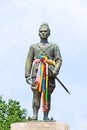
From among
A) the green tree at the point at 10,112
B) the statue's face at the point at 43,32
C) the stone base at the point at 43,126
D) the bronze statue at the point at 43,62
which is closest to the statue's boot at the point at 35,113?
the bronze statue at the point at 43,62

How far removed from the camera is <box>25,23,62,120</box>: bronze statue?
20.5 meters

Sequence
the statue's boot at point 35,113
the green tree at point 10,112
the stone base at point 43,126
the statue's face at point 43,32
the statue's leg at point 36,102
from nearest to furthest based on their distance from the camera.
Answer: the stone base at point 43,126
the statue's boot at point 35,113
the statue's leg at point 36,102
the statue's face at point 43,32
the green tree at point 10,112

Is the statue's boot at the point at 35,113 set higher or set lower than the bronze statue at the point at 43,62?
lower

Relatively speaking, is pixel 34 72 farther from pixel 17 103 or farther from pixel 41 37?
pixel 17 103

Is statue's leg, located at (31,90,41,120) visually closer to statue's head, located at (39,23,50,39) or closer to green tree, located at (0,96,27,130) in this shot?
statue's head, located at (39,23,50,39)

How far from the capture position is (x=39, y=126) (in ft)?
65.4

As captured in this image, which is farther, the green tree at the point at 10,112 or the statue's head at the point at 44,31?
the green tree at the point at 10,112

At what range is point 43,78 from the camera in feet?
67.4

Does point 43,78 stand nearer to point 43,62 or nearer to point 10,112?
point 43,62

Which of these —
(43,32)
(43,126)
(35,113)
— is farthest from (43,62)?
(43,126)

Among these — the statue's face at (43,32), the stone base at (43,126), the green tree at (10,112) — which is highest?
the statue's face at (43,32)

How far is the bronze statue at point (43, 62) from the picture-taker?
807 inches

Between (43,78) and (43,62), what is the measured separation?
42cm

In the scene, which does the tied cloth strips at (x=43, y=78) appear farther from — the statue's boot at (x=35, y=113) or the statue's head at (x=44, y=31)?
the statue's head at (x=44, y=31)
